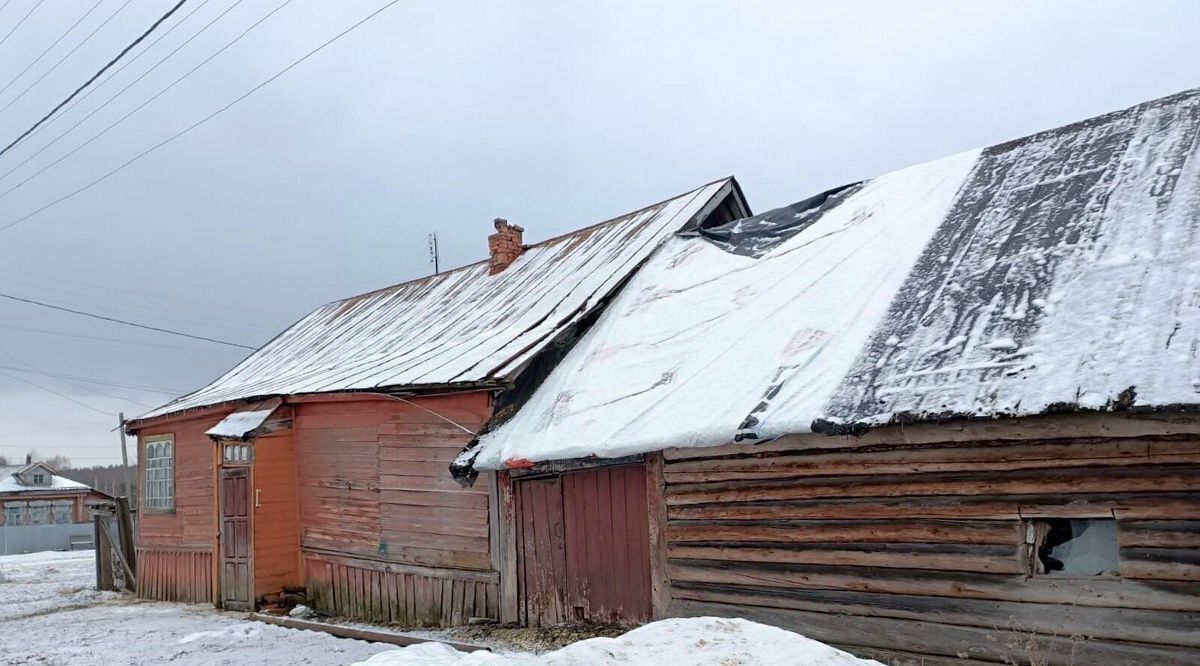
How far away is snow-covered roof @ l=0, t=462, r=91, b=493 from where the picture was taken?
47919 mm

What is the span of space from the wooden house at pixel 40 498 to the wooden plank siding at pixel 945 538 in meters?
48.4

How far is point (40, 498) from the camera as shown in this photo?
48500 millimetres

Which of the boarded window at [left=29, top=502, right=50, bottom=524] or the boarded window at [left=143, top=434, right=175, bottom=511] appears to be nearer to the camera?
the boarded window at [left=143, top=434, right=175, bottom=511]

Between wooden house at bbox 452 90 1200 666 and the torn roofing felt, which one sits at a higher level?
the torn roofing felt

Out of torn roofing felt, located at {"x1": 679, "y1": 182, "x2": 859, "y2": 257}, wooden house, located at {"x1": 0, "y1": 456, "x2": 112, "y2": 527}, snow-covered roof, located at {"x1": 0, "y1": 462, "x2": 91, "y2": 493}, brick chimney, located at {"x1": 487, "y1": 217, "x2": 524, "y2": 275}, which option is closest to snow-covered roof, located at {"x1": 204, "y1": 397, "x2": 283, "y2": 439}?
brick chimney, located at {"x1": 487, "y1": 217, "x2": 524, "y2": 275}

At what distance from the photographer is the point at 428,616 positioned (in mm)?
11648

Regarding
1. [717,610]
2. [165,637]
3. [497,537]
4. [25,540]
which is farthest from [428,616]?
[25,540]

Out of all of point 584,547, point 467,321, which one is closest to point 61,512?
point 467,321

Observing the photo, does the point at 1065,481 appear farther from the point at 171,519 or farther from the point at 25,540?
the point at 25,540

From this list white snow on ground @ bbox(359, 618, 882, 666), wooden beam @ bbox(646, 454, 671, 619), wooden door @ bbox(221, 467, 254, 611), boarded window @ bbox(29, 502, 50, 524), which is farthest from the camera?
boarded window @ bbox(29, 502, 50, 524)

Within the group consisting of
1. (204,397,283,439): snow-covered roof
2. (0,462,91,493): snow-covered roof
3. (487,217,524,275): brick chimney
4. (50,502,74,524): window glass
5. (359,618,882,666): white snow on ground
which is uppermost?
(487,217,524,275): brick chimney

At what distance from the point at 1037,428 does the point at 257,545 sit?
1104 centimetres

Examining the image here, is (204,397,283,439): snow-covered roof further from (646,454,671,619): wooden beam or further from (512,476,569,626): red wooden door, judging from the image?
(646,454,671,619): wooden beam

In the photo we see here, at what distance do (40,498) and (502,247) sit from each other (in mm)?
42881
